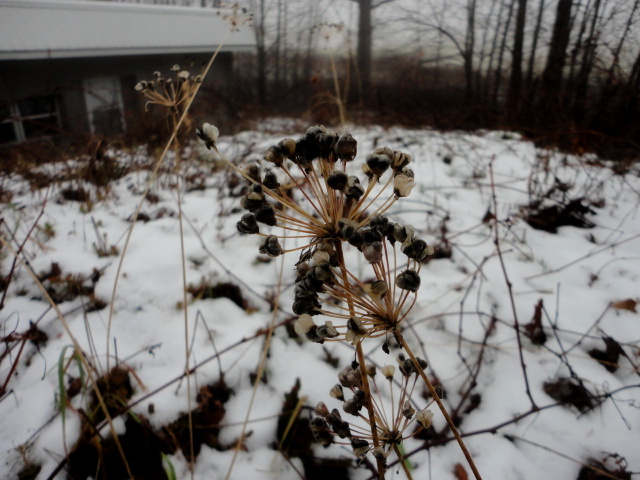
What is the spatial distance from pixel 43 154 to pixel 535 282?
6.05m

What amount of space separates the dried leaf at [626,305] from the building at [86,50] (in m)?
7.19

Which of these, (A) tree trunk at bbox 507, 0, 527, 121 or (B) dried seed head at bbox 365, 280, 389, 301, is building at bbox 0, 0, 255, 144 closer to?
(A) tree trunk at bbox 507, 0, 527, 121

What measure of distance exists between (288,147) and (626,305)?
2.02 meters

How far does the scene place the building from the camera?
7559mm

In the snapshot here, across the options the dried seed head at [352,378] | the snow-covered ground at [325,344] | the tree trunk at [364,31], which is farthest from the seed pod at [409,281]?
the tree trunk at [364,31]

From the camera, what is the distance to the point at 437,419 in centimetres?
148

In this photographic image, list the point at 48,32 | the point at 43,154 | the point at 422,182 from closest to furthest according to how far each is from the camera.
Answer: the point at 422,182, the point at 43,154, the point at 48,32

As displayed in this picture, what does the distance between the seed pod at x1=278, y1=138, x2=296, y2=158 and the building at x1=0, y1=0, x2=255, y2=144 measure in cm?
683

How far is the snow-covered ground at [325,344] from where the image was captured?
52.2 inches

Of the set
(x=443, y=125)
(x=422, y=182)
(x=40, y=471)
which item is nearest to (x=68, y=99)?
(x=443, y=125)

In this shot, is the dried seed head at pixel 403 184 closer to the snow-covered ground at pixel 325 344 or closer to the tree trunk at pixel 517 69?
the snow-covered ground at pixel 325 344

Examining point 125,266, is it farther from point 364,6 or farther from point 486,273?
point 364,6

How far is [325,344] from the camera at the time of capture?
1811 mm

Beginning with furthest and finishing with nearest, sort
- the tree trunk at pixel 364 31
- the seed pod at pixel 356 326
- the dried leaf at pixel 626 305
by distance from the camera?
the tree trunk at pixel 364 31
the dried leaf at pixel 626 305
the seed pod at pixel 356 326
